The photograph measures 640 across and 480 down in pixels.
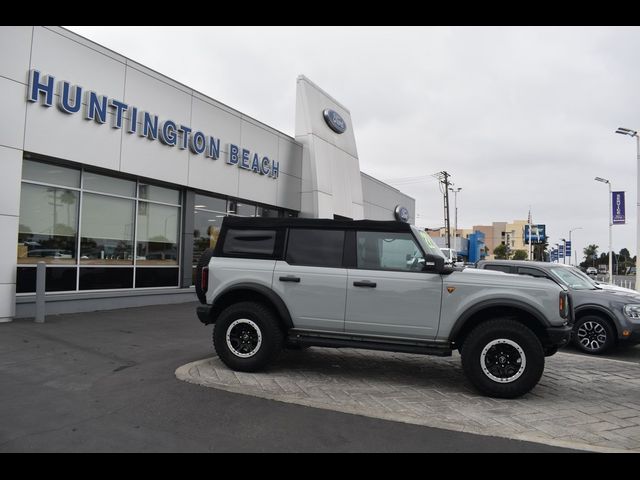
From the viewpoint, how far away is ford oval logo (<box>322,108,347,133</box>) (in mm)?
19641

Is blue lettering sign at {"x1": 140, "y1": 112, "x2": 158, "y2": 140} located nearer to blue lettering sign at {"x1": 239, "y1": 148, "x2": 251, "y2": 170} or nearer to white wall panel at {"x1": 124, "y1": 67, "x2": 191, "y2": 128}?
white wall panel at {"x1": 124, "y1": 67, "x2": 191, "y2": 128}

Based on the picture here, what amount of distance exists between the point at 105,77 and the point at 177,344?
697 cm

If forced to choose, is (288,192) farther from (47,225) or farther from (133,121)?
(47,225)

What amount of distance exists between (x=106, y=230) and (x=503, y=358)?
9.93m

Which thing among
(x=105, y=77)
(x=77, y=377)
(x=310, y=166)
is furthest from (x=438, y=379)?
(x=310, y=166)

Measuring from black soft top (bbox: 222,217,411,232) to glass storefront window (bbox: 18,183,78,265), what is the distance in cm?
604

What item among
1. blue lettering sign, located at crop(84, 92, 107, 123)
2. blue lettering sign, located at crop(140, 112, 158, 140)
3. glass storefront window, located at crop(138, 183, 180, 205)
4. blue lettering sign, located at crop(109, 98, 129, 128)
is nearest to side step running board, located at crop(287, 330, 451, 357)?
blue lettering sign, located at crop(84, 92, 107, 123)

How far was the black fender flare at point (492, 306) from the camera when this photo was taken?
16.1ft

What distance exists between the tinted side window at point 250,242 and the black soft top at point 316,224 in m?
0.09

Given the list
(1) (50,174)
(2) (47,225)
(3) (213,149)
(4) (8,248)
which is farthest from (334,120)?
(4) (8,248)

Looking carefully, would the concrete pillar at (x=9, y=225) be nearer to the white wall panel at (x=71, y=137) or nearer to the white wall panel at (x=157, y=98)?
the white wall panel at (x=71, y=137)

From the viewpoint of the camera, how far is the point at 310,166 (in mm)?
18422

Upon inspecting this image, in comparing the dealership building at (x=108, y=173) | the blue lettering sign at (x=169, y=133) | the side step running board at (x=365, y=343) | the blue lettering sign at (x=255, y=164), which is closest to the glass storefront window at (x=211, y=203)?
the dealership building at (x=108, y=173)
